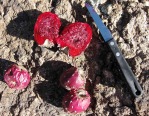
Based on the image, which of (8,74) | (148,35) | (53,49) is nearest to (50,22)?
(53,49)

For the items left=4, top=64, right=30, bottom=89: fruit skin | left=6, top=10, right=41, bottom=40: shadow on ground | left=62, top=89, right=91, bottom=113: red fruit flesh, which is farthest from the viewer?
left=6, top=10, right=41, bottom=40: shadow on ground

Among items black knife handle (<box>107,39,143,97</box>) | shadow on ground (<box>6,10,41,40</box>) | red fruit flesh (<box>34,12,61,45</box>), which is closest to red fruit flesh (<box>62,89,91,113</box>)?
black knife handle (<box>107,39,143,97</box>)

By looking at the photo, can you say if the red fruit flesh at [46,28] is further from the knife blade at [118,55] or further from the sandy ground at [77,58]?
the knife blade at [118,55]

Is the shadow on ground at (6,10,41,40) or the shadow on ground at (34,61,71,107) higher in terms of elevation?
the shadow on ground at (6,10,41,40)

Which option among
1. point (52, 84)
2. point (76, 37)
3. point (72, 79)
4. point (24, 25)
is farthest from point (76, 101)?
point (24, 25)

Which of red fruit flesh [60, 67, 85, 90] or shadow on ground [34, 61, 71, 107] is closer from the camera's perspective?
red fruit flesh [60, 67, 85, 90]

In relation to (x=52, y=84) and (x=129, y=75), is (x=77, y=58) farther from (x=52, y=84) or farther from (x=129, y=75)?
(x=129, y=75)

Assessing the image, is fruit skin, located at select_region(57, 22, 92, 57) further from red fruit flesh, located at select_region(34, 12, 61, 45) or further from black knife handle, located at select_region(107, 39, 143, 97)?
black knife handle, located at select_region(107, 39, 143, 97)
